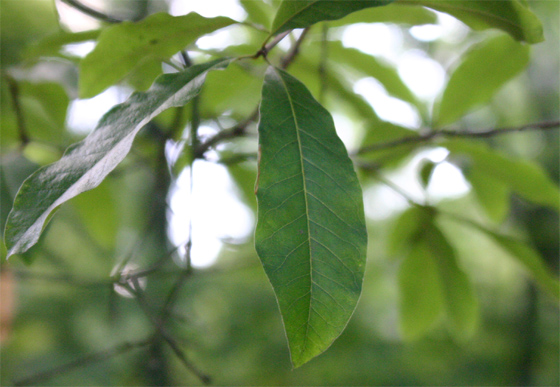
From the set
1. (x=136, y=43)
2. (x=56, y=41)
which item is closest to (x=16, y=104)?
(x=56, y=41)

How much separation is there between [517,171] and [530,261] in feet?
0.56

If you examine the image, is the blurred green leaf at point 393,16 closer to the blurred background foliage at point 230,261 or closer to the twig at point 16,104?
the blurred background foliage at point 230,261

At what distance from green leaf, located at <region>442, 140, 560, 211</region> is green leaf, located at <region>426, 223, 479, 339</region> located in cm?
17

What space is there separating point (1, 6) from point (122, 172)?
79cm

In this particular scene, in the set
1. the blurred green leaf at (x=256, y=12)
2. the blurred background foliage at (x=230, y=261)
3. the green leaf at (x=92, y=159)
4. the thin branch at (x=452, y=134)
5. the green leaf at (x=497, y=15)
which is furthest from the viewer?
the blurred background foliage at (x=230, y=261)

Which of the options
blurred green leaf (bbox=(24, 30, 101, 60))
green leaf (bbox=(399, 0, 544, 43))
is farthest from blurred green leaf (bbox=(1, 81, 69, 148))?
green leaf (bbox=(399, 0, 544, 43))

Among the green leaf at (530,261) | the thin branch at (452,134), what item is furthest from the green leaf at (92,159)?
the green leaf at (530,261)

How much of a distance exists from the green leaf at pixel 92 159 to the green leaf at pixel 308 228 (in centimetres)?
10

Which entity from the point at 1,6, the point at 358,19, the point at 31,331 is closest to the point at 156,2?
the point at 1,6

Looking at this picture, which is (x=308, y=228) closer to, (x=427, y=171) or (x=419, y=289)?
(x=427, y=171)

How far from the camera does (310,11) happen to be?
450 millimetres

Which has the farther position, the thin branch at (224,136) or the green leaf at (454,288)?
the green leaf at (454,288)

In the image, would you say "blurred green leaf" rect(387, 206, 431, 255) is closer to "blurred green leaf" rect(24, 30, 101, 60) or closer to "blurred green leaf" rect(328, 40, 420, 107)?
"blurred green leaf" rect(328, 40, 420, 107)

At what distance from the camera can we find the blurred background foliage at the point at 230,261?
2.71ft
